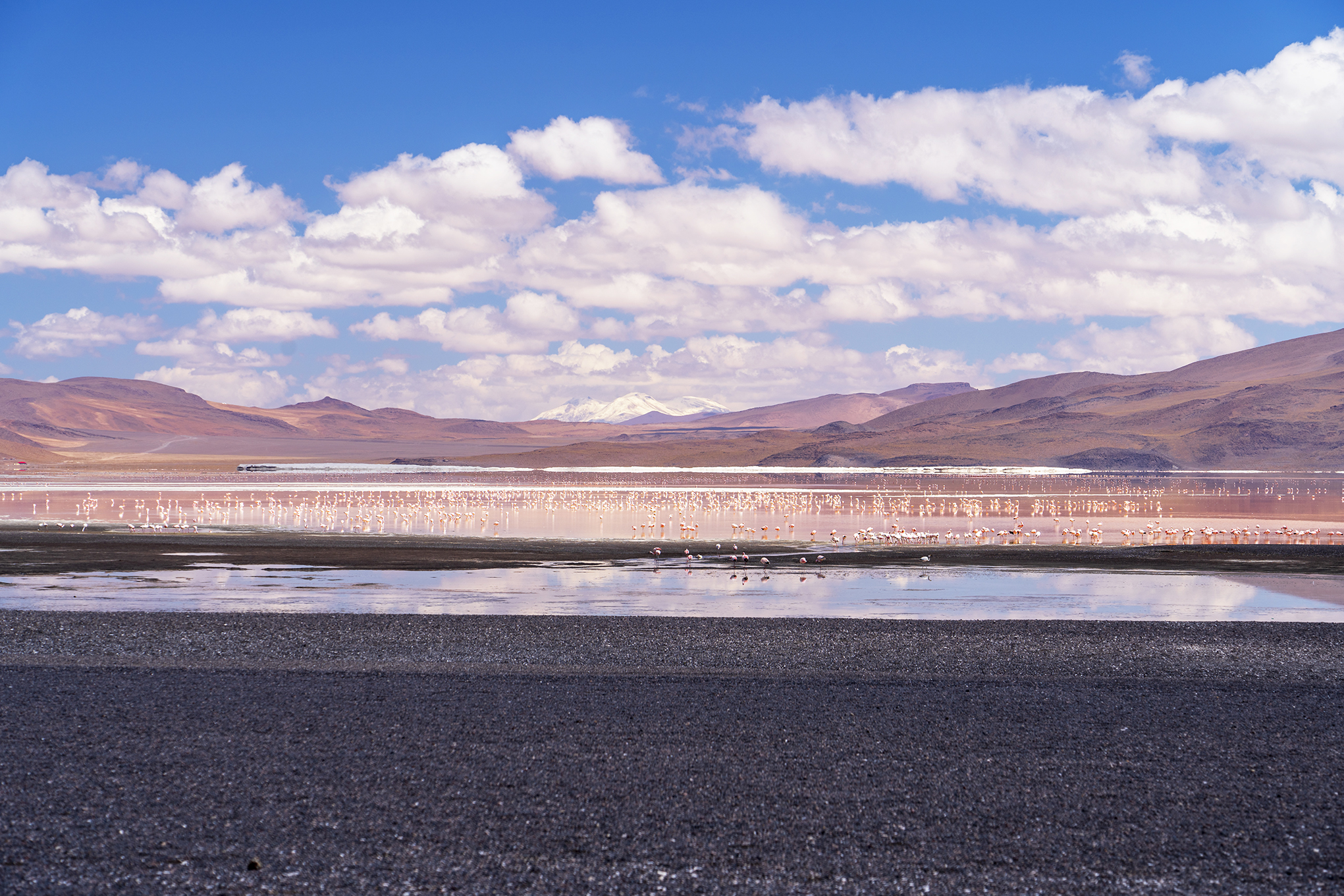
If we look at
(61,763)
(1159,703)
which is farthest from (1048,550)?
(61,763)

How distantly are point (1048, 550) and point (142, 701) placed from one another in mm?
25299

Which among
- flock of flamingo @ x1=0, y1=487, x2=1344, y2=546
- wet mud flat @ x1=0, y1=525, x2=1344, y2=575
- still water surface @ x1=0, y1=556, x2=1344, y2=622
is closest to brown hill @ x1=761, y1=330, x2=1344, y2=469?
flock of flamingo @ x1=0, y1=487, x2=1344, y2=546

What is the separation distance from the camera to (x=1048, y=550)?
102 ft

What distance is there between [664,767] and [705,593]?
507 inches

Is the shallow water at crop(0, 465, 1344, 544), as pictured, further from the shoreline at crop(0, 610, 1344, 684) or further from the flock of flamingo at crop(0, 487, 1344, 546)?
the shoreline at crop(0, 610, 1344, 684)

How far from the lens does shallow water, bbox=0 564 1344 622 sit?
1903 centimetres

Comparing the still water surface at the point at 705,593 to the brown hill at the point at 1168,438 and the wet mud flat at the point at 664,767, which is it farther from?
the brown hill at the point at 1168,438

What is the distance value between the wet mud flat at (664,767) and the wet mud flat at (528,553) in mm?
12566

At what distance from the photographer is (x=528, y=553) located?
2986 cm

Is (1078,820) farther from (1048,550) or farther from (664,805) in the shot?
(1048,550)

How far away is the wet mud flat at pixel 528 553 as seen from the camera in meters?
27.1

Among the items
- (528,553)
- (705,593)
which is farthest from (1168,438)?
(705,593)

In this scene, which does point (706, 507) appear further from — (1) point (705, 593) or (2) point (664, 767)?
(2) point (664, 767)

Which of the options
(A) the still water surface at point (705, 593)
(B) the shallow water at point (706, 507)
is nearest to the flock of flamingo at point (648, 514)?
→ (B) the shallow water at point (706, 507)
